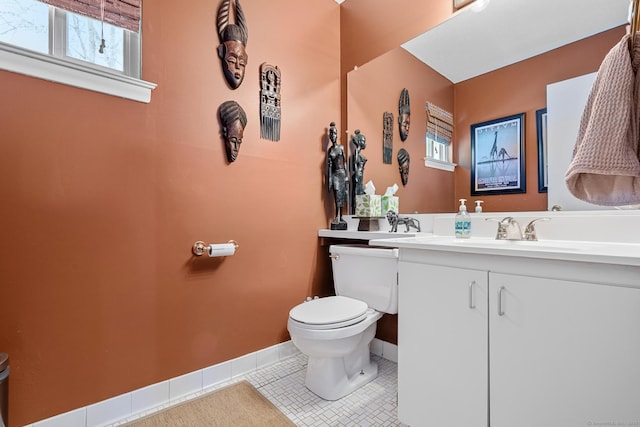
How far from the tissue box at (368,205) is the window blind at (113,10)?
1.52m

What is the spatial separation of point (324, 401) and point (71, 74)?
1911mm

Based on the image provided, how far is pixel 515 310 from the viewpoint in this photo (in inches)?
37.2

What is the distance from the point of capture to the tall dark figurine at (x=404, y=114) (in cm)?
198

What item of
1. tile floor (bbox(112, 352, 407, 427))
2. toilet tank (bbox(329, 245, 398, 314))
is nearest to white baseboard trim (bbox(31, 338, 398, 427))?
tile floor (bbox(112, 352, 407, 427))

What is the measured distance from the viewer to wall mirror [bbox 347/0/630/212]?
126 centimetres

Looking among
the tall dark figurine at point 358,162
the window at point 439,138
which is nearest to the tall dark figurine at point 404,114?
the window at point 439,138

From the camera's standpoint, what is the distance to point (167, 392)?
149 cm

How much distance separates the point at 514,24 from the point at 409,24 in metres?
0.66

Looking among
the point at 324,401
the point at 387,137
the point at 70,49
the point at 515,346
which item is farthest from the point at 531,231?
the point at 70,49

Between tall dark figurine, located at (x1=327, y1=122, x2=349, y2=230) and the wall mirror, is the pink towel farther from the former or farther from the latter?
tall dark figurine, located at (x1=327, y1=122, x2=349, y2=230)

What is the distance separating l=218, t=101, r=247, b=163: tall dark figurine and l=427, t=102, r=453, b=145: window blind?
1.15m

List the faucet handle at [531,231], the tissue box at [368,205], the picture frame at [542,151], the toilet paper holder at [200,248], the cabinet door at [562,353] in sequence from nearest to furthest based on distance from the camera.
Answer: the cabinet door at [562,353] < the faucet handle at [531,231] < the picture frame at [542,151] < the toilet paper holder at [200,248] < the tissue box at [368,205]

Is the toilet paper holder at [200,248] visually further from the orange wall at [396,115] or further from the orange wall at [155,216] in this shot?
the orange wall at [396,115]

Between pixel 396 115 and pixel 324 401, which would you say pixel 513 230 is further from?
pixel 324 401
